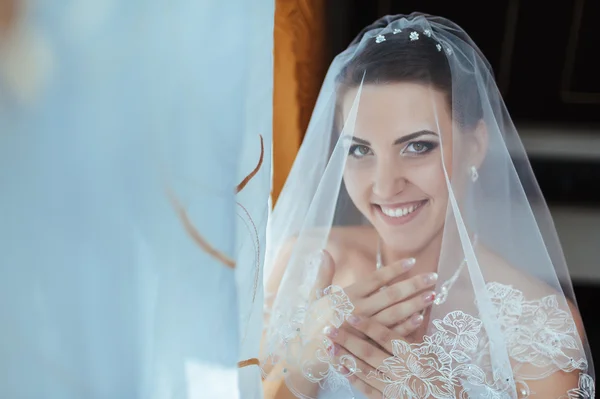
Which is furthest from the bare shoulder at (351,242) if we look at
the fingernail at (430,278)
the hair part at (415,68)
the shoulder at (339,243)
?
the hair part at (415,68)

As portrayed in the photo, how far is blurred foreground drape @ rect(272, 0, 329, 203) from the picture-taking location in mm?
1094

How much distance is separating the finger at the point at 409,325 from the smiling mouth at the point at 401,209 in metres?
0.15

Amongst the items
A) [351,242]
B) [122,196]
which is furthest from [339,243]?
[122,196]

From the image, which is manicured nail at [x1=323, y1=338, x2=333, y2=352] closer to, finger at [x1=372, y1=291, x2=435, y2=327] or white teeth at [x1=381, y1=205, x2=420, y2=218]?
finger at [x1=372, y1=291, x2=435, y2=327]

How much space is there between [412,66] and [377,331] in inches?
15.8

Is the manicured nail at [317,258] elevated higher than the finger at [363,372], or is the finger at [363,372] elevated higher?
the manicured nail at [317,258]

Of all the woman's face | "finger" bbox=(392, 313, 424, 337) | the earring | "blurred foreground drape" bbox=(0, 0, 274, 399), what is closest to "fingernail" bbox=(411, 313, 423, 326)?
"finger" bbox=(392, 313, 424, 337)

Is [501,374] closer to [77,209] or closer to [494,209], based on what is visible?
[494,209]

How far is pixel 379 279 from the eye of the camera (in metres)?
0.89

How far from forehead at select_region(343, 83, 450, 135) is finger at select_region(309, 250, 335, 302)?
8.3 inches

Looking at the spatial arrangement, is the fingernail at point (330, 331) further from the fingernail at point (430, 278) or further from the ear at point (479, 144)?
the ear at point (479, 144)

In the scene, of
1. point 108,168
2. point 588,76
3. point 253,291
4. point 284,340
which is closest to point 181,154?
point 108,168

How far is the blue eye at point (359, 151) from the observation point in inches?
34.6

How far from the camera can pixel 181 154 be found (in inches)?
18.4
